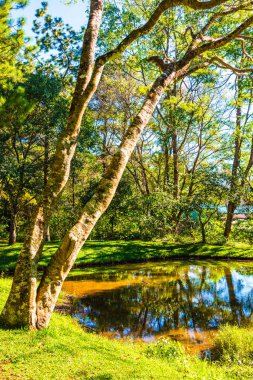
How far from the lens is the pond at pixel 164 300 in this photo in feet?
31.1

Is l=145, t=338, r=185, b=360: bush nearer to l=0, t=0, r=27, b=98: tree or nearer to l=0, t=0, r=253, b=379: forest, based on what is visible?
l=0, t=0, r=253, b=379: forest

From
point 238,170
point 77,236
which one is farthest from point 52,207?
point 238,170

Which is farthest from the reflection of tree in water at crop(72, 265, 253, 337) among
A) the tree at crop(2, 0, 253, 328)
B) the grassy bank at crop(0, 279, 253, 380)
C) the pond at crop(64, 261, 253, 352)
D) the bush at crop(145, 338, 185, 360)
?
the tree at crop(2, 0, 253, 328)

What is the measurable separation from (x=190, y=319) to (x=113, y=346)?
187 inches

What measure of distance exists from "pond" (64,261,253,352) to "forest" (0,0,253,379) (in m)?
0.28

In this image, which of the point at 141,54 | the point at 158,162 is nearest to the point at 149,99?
Answer: the point at 141,54

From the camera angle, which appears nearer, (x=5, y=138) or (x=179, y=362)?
(x=179, y=362)

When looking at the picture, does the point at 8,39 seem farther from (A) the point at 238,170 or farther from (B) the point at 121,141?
(A) the point at 238,170

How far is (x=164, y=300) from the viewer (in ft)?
41.1

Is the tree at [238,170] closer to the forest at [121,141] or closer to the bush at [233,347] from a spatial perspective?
the forest at [121,141]

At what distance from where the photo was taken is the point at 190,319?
10.4m

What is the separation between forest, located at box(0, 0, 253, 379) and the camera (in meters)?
6.07

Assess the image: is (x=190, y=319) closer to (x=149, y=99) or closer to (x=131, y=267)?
(x=149, y=99)

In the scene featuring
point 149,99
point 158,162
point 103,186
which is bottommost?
point 103,186
